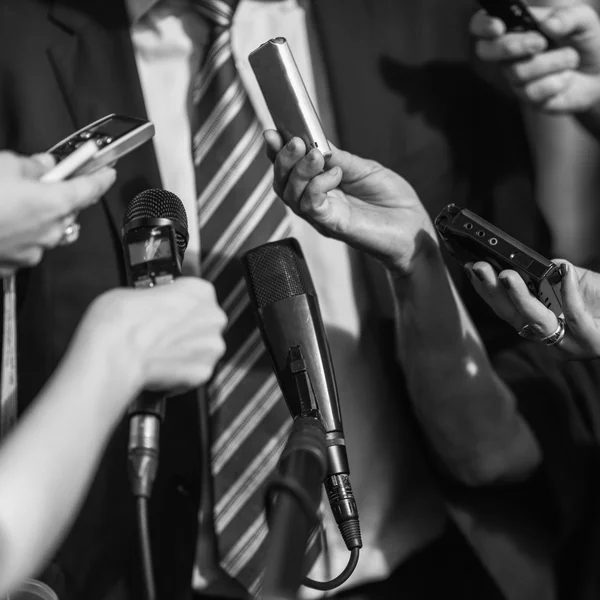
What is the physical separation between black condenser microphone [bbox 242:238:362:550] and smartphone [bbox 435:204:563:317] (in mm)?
137

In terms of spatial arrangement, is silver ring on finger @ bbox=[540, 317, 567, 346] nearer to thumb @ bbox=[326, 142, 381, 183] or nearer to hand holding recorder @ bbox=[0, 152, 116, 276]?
thumb @ bbox=[326, 142, 381, 183]

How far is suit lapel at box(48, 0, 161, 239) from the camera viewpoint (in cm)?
80

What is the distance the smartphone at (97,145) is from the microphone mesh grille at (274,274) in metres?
0.14

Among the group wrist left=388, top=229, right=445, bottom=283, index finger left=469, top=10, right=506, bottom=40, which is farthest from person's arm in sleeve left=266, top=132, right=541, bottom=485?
index finger left=469, top=10, right=506, bottom=40

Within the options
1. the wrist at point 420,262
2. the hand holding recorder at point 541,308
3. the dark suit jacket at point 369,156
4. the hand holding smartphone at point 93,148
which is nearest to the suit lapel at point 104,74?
the dark suit jacket at point 369,156

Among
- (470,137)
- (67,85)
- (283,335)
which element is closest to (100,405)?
(283,335)

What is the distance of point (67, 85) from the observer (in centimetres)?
83

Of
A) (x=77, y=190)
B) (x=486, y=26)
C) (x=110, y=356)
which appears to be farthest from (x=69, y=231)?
(x=486, y=26)

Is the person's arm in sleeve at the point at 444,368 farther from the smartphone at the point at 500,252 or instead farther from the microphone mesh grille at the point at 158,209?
the microphone mesh grille at the point at 158,209

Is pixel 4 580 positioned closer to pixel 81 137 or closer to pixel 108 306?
pixel 108 306

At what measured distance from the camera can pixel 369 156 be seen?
0.87m

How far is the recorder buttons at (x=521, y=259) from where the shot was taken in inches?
22.9

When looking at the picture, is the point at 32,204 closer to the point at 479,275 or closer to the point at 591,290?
the point at 479,275

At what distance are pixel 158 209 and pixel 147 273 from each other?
0.26 feet
